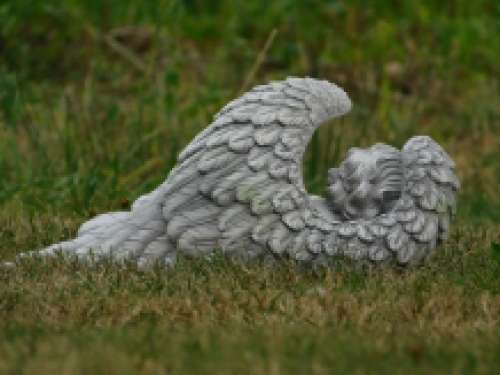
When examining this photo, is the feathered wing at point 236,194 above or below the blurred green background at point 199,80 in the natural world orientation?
below

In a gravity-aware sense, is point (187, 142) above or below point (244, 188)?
above

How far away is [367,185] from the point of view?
14.0ft

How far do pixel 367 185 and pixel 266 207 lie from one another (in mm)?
545

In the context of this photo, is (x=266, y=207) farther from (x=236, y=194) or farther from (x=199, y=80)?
(x=199, y=80)

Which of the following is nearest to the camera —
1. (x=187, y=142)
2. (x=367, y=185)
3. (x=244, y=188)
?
(x=244, y=188)

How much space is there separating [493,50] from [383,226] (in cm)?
631

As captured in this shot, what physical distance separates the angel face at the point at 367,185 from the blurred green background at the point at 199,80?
1.76m

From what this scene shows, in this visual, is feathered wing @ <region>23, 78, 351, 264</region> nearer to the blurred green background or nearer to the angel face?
the angel face

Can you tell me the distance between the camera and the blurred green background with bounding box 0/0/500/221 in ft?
20.3

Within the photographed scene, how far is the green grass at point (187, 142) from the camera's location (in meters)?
2.86

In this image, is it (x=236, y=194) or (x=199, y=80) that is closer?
(x=236, y=194)

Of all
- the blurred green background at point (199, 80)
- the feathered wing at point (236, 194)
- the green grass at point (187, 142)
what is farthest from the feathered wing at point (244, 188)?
the blurred green background at point (199, 80)

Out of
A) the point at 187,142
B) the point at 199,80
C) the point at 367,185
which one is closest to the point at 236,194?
the point at 367,185

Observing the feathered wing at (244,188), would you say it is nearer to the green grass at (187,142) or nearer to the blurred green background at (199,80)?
the green grass at (187,142)
